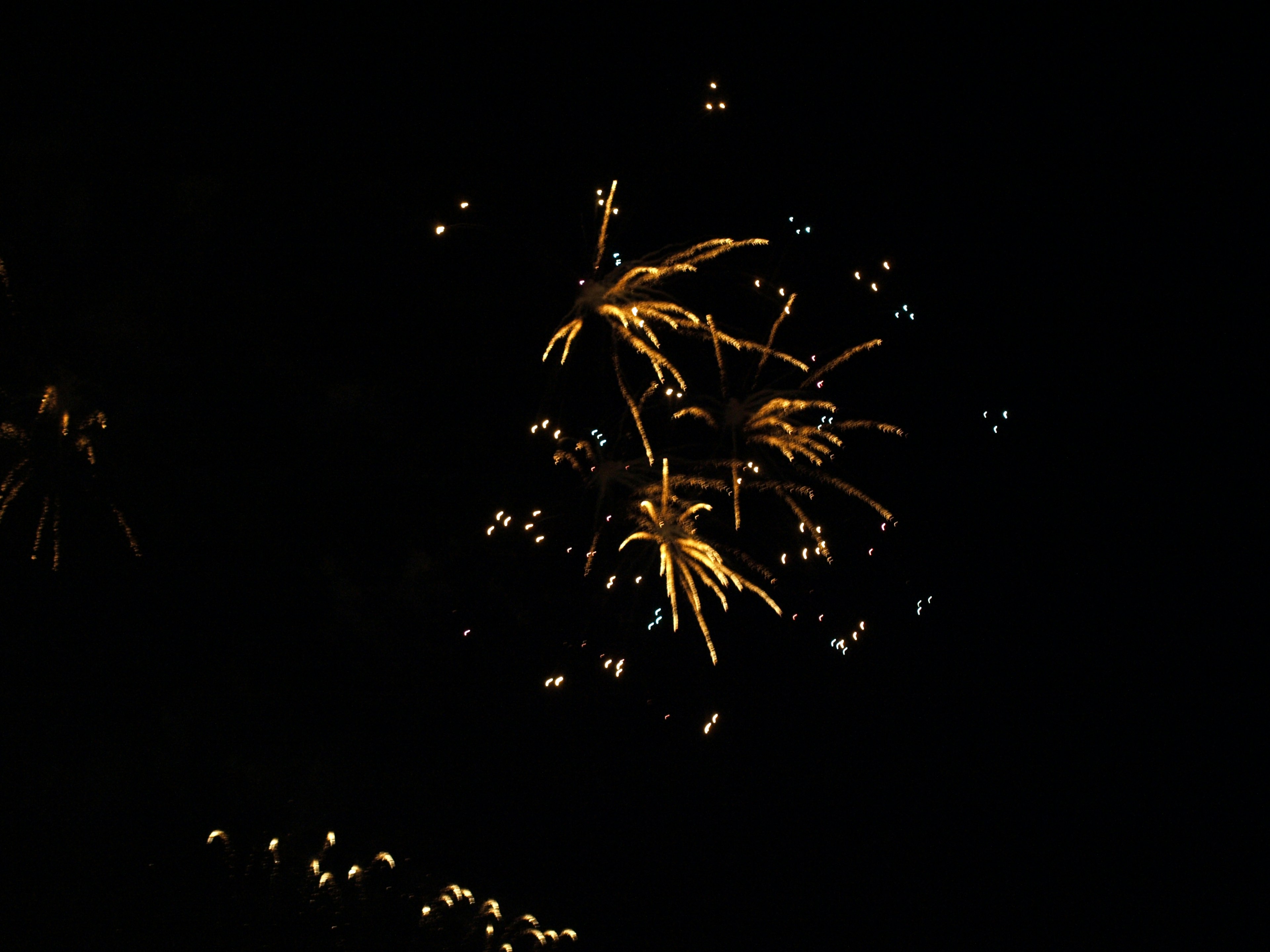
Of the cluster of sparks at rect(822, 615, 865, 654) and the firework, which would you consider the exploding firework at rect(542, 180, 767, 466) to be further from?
the cluster of sparks at rect(822, 615, 865, 654)

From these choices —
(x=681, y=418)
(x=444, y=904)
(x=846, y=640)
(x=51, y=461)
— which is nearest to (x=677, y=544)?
(x=681, y=418)

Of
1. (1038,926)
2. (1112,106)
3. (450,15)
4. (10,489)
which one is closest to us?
(10,489)

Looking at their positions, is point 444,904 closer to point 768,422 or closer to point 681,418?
point 681,418

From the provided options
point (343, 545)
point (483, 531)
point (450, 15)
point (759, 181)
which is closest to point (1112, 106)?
point (759, 181)

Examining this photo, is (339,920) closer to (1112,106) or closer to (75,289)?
(75,289)

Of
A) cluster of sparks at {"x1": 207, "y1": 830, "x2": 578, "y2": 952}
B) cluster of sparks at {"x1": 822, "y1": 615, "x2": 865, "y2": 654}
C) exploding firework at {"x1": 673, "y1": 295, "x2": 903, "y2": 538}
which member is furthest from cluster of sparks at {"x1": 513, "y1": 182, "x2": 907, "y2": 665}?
cluster of sparks at {"x1": 207, "y1": 830, "x2": 578, "y2": 952}
